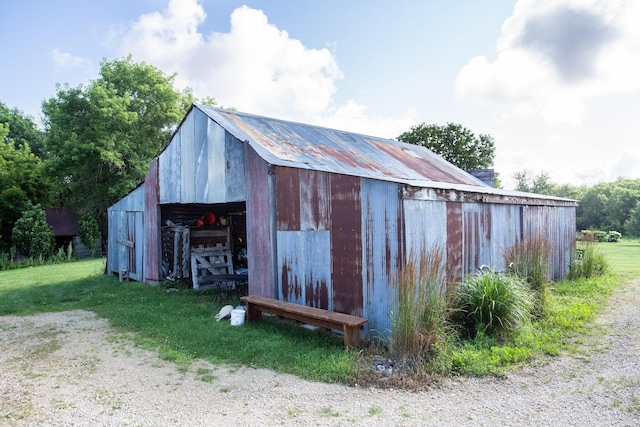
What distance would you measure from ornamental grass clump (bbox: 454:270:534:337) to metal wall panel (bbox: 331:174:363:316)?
5.11 ft

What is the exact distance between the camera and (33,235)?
2094 centimetres

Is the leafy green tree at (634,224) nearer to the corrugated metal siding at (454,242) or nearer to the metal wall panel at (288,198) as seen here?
the corrugated metal siding at (454,242)

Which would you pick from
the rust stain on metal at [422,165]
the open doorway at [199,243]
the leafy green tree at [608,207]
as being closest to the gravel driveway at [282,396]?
the open doorway at [199,243]

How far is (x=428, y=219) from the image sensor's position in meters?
6.15

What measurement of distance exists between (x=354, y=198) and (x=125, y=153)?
70.3 ft

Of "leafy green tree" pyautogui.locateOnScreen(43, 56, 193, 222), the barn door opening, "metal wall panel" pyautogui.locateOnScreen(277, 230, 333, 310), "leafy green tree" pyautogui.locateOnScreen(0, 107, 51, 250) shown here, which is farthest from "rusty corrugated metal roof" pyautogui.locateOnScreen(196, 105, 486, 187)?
"leafy green tree" pyautogui.locateOnScreen(0, 107, 51, 250)

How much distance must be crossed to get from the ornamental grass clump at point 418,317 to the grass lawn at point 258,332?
30 centimetres

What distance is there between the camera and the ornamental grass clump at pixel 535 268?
7.16 metres

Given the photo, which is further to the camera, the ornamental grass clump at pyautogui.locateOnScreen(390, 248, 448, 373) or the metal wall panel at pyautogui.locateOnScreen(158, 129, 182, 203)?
the metal wall panel at pyautogui.locateOnScreen(158, 129, 182, 203)

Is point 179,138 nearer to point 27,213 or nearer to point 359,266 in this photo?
point 359,266

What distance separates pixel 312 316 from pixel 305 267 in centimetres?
121

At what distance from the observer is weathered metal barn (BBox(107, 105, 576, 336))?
237 inches

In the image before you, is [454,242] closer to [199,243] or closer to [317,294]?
[317,294]

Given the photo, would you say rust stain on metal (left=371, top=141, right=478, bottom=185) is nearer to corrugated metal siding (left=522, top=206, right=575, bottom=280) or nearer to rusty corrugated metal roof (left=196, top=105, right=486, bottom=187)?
rusty corrugated metal roof (left=196, top=105, right=486, bottom=187)
